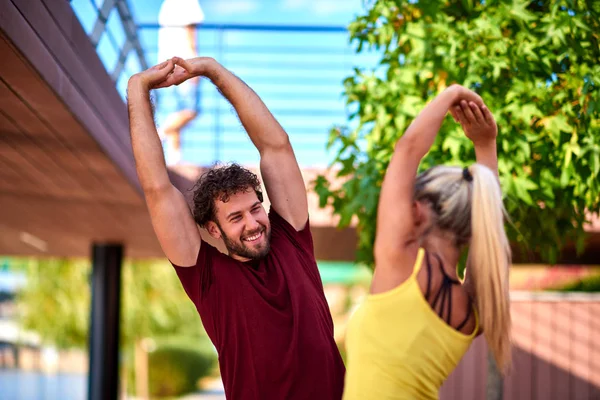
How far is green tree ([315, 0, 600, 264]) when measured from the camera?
419 cm

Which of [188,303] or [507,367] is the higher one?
[507,367]

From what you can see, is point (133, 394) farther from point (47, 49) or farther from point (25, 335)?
point (47, 49)

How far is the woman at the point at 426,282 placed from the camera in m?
1.90

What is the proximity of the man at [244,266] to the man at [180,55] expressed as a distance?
483cm

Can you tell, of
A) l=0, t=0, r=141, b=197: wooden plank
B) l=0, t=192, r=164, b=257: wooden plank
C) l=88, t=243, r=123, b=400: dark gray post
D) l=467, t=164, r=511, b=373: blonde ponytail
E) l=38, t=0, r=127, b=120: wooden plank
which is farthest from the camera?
l=88, t=243, r=123, b=400: dark gray post

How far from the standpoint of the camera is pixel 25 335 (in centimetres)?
1684

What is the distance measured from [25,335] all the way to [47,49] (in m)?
14.5

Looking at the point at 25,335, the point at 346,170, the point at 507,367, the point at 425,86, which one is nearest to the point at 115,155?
the point at 346,170

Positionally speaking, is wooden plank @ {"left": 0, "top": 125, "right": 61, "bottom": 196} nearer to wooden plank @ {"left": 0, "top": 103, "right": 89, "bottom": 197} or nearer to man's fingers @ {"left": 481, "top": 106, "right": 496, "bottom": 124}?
wooden plank @ {"left": 0, "top": 103, "right": 89, "bottom": 197}

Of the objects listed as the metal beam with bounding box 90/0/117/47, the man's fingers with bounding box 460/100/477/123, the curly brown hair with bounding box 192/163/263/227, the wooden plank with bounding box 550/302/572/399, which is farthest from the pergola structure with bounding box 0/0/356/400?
the wooden plank with bounding box 550/302/572/399

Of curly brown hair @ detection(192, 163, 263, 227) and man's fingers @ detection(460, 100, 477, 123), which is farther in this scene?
curly brown hair @ detection(192, 163, 263, 227)

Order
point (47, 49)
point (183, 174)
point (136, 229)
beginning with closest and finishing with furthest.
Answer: point (47, 49) < point (183, 174) < point (136, 229)

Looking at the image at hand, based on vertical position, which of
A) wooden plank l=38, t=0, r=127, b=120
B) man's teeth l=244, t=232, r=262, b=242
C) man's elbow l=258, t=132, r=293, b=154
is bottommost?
man's teeth l=244, t=232, r=262, b=242

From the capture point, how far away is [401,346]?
190 centimetres
